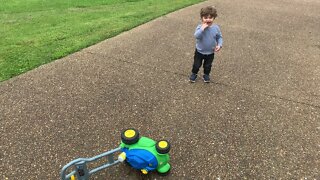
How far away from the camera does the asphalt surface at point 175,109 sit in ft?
13.2

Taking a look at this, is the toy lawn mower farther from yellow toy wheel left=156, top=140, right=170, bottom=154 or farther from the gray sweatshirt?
the gray sweatshirt

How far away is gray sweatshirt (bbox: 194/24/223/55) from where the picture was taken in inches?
211

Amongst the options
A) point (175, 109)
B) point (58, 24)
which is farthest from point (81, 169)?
point (58, 24)

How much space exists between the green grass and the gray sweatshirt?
10.8 feet

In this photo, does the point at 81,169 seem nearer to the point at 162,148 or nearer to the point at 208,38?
the point at 162,148

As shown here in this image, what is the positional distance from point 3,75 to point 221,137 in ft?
14.6

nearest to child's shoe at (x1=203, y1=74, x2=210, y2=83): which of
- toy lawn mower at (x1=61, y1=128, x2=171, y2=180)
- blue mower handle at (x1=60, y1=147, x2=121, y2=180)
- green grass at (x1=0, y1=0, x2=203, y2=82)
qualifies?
toy lawn mower at (x1=61, y1=128, x2=171, y2=180)

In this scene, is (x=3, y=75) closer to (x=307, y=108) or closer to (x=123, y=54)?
(x=123, y=54)

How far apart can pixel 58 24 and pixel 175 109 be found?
6.23 m

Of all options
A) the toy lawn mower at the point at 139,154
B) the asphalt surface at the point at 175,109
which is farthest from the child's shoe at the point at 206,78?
the toy lawn mower at the point at 139,154

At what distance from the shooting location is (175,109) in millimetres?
5098

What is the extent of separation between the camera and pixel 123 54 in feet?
23.1

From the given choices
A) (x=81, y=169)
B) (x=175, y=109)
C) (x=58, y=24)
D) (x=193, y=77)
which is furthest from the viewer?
(x=58, y=24)

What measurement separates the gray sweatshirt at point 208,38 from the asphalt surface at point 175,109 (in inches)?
30.3
